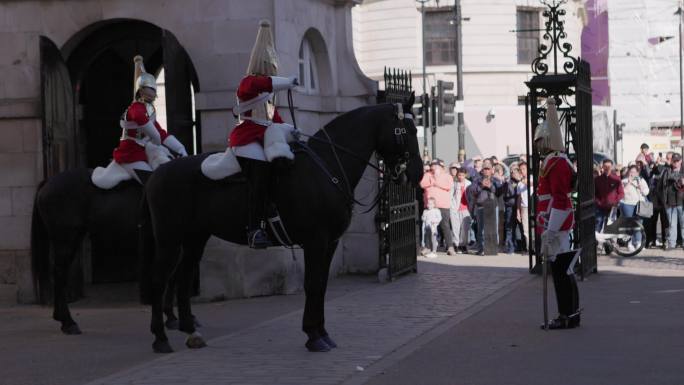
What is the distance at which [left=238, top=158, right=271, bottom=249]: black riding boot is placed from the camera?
38.6ft

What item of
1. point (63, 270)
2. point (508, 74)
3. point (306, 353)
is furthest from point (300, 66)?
point (508, 74)

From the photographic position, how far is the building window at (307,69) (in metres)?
18.6

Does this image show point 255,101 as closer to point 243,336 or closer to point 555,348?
point 243,336

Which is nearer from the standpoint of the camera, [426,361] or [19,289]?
[426,361]

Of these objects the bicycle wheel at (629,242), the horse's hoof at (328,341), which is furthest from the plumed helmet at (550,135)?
the bicycle wheel at (629,242)

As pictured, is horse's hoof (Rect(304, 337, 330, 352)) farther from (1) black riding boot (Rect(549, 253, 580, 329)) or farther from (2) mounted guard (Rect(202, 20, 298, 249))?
(1) black riding boot (Rect(549, 253, 580, 329))

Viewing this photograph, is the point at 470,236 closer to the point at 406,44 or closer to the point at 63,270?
the point at 63,270

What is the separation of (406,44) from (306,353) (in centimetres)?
4425

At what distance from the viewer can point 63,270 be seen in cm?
1415

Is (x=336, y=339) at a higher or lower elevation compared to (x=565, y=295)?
→ lower

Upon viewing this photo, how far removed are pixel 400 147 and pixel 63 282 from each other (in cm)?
436

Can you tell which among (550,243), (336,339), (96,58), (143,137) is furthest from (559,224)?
(96,58)

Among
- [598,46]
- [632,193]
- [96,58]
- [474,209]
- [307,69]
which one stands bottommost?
[474,209]

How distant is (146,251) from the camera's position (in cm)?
1305
